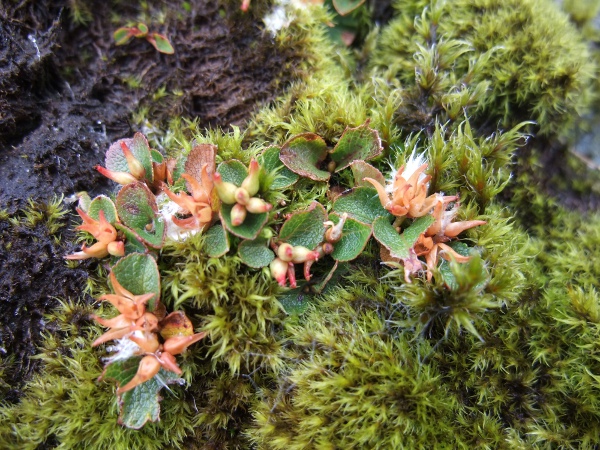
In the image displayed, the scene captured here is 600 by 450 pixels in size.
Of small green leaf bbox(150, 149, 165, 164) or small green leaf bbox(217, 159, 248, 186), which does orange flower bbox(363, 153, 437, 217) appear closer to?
small green leaf bbox(217, 159, 248, 186)

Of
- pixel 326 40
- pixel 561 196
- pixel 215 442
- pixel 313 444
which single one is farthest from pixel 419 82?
pixel 215 442

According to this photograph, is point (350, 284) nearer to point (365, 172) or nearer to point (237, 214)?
point (365, 172)

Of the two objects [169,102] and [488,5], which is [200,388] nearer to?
[169,102]

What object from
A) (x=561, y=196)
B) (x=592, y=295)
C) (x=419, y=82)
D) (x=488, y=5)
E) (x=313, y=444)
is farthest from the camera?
(x=561, y=196)

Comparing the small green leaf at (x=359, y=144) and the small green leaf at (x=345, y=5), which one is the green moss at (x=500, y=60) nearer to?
the small green leaf at (x=345, y=5)

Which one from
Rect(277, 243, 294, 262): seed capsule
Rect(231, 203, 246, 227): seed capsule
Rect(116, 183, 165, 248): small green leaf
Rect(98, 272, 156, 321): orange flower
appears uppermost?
Rect(231, 203, 246, 227): seed capsule

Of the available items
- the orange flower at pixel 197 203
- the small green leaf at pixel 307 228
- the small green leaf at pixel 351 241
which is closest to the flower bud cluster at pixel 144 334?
the orange flower at pixel 197 203

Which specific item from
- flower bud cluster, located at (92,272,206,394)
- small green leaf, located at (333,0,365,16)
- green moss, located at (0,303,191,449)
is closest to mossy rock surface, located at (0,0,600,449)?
green moss, located at (0,303,191,449)
